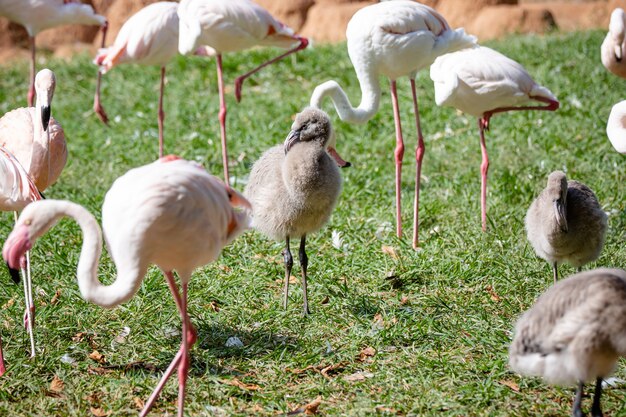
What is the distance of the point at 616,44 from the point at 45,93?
4472 millimetres

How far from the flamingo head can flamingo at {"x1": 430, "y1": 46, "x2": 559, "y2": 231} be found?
2.53 metres

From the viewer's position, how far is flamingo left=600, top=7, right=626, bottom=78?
659cm

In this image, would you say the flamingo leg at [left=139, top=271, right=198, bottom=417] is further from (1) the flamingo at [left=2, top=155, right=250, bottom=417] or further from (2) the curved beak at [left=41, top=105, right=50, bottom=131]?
(2) the curved beak at [left=41, top=105, right=50, bottom=131]

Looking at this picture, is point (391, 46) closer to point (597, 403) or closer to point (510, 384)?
point (510, 384)

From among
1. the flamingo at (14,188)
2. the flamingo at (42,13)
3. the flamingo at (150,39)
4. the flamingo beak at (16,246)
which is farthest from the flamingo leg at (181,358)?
the flamingo at (42,13)

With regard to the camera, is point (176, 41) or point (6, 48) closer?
point (176, 41)

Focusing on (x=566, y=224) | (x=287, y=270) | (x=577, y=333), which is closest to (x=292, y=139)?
(x=287, y=270)

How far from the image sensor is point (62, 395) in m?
3.84

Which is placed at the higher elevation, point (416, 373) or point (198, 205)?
point (198, 205)

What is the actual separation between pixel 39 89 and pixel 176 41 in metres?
2.59

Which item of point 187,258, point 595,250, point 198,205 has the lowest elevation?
point 595,250

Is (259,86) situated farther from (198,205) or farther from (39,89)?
(198,205)

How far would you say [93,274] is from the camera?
11.5ft

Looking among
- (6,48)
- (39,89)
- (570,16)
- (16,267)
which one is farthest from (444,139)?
(6,48)
